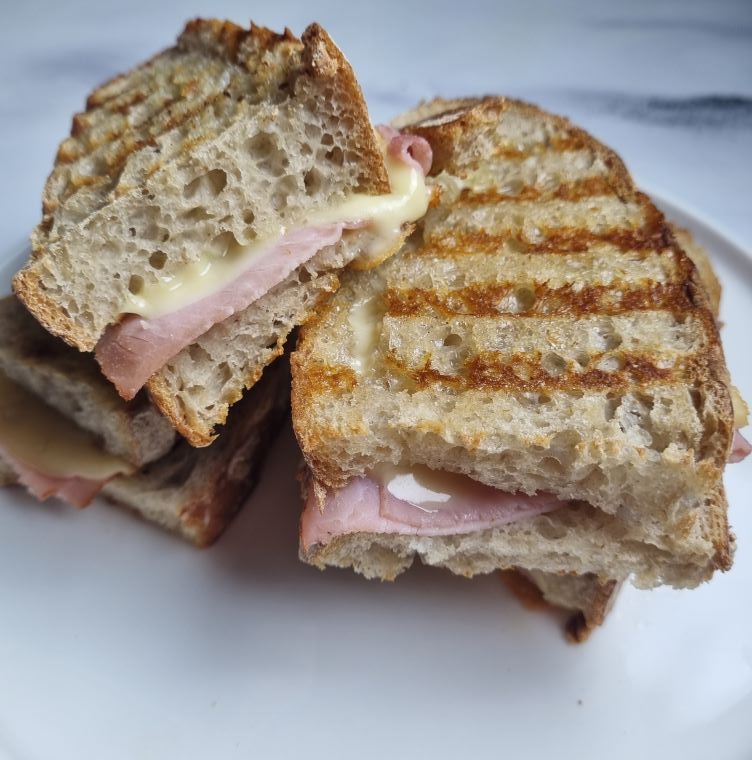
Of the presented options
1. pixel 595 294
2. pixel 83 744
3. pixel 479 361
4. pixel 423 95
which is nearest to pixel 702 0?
pixel 423 95

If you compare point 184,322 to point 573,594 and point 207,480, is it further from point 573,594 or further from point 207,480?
point 573,594

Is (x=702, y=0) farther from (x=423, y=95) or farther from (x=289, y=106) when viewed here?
(x=289, y=106)

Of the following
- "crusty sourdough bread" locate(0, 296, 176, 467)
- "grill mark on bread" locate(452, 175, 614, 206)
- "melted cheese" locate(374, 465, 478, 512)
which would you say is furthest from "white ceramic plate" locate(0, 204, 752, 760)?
"grill mark on bread" locate(452, 175, 614, 206)

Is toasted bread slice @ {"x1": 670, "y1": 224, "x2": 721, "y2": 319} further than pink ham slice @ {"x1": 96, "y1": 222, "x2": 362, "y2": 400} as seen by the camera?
Yes

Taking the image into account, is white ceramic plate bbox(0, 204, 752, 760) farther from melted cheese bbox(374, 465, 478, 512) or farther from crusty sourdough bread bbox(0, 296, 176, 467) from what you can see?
melted cheese bbox(374, 465, 478, 512)

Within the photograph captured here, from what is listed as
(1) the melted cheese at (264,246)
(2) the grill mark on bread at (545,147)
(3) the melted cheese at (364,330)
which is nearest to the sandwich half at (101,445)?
(1) the melted cheese at (264,246)

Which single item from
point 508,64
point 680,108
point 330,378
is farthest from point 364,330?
point 508,64

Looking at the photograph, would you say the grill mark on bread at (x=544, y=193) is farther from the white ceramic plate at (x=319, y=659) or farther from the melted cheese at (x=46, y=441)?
the melted cheese at (x=46, y=441)

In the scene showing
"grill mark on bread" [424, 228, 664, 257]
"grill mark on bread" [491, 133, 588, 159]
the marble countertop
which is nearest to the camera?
"grill mark on bread" [424, 228, 664, 257]
